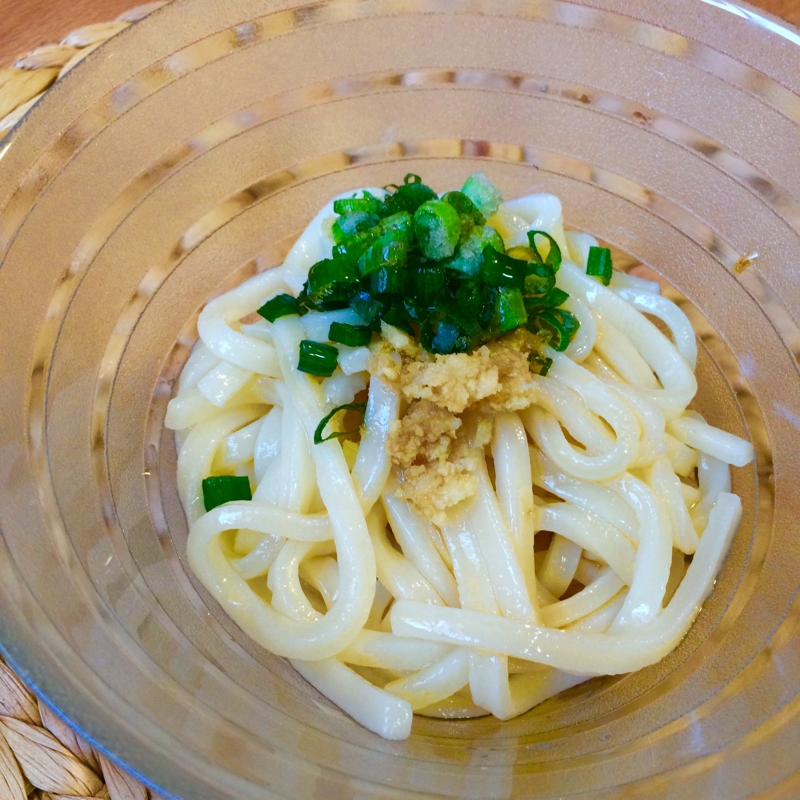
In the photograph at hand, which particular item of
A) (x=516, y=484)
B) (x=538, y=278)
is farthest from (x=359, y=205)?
(x=516, y=484)

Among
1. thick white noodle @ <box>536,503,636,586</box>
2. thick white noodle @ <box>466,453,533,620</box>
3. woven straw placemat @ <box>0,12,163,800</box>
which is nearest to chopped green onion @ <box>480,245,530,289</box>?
thick white noodle @ <box>466,453,533,620</box>

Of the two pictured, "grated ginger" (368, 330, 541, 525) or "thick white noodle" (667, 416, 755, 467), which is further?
"thick white noodle" (667, 416, 755, 467)

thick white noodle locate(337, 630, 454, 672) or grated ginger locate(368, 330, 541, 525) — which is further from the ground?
grated ginger locate(368, 330, 541, 525)

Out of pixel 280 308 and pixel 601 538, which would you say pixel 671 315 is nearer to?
pixel 601 538

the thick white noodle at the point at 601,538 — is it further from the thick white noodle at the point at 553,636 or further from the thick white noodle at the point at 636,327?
the thick white noodle at the point at 636,327

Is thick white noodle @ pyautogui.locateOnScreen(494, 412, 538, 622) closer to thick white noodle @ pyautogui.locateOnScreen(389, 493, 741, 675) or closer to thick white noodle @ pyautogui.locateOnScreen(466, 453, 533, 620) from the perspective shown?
thick white noodle @ pyautogui.locateOnScreen(466, 453, 533, 620)

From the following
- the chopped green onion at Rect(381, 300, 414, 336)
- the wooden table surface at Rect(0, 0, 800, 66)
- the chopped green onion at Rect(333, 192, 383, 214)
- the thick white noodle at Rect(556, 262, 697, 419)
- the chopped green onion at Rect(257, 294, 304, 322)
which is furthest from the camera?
the wooden table surface at Rect(0, 0, 800, 66)

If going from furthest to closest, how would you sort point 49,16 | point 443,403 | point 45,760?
point 49,16 < point 443,403 < point 45,760
